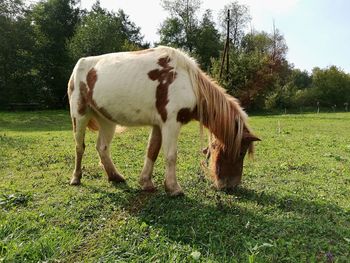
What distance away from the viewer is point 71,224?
4023mm

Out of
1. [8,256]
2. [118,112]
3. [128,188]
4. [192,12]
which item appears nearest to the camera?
[8,256]

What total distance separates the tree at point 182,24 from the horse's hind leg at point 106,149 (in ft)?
143

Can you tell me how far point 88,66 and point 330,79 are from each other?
49.1 meters

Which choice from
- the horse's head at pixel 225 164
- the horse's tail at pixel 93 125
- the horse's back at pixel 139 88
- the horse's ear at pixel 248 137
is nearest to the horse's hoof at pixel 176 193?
the horse's head at pixel 225 164

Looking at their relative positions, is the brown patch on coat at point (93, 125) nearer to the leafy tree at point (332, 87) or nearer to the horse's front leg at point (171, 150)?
the horse's front leg at point (171, 150)

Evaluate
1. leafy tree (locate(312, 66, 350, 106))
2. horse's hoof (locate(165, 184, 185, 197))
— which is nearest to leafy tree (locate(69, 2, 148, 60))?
leafy tree (locate(312, 66, 350, 106))

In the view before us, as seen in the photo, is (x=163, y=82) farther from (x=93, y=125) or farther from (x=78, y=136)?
(x=93, y=125)

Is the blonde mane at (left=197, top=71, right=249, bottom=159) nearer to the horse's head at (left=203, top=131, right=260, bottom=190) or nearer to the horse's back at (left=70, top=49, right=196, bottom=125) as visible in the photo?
the horse's head at (left=203, top=131, right=260, bottom=190)

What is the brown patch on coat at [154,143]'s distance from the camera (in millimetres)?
5297

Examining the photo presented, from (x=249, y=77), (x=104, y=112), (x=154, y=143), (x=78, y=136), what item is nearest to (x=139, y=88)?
(x=104, y=112)

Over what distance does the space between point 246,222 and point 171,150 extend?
1.39 metres

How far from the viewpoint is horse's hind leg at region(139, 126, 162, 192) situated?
531cm

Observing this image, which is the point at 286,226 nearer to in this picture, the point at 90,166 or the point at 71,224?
the point at 71,224

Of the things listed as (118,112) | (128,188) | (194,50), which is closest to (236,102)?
(118,112)
